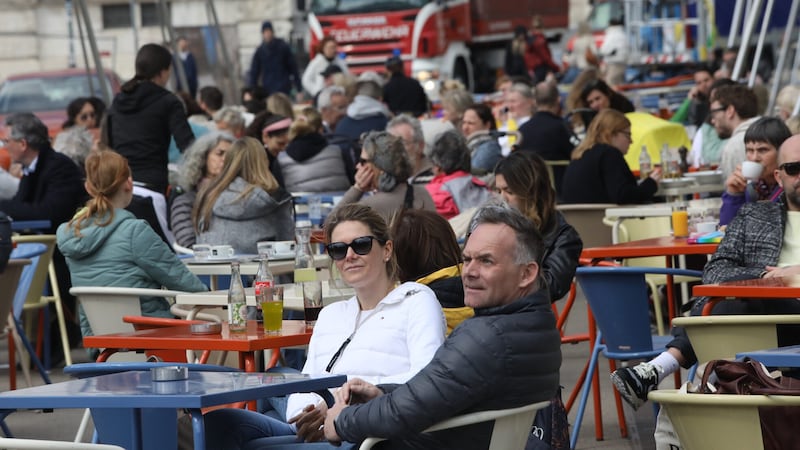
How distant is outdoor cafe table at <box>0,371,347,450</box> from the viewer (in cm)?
388

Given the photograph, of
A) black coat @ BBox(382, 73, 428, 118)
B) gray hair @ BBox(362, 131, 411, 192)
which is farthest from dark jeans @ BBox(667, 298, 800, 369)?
black coat @ BBox(382, 73, 428, 118)

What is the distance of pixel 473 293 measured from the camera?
412 centimetres

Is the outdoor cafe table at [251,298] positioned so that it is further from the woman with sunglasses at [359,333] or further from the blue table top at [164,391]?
the blue table top at [164,391]

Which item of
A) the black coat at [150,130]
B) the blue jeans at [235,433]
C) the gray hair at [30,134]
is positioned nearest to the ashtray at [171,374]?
the blue jeans at [235,433]

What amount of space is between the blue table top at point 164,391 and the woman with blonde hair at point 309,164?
712cm

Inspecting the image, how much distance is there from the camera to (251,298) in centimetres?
630

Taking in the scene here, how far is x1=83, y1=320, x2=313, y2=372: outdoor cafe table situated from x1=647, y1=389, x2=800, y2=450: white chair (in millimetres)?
1681

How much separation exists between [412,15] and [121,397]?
23.8 meters

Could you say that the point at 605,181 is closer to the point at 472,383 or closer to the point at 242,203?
the point at 242,203

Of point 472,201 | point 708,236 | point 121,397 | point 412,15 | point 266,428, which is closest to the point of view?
point 121,397

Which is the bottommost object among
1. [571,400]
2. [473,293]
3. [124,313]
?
[571,400]

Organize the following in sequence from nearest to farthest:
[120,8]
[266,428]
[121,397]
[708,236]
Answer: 1. [121,397]
2. [266,428]
3. [708,236]
4. [120,8]

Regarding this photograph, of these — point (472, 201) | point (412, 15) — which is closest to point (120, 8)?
point (412, 15)

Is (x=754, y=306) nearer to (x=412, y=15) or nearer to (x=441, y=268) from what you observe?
(x=441, y=268)
